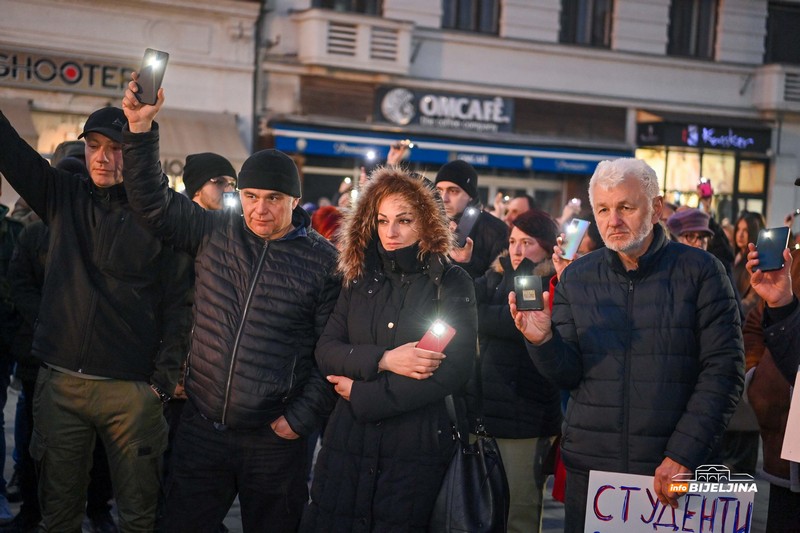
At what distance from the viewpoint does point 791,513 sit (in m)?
4.60

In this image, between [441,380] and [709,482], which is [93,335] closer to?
[441,380]

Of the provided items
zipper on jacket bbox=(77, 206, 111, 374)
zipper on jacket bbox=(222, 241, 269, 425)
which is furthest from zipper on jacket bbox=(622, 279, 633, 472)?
zipper on jacket bbox=(77, 206, 111, 374)

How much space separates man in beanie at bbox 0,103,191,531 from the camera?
15.5ft

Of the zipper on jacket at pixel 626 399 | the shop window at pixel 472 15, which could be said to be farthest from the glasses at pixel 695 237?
the shop window at pixel 472 15

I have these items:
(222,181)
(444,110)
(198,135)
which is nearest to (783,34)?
(444,110)

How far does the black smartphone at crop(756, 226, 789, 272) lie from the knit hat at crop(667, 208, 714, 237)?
3.89 metres

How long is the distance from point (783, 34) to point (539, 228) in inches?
799

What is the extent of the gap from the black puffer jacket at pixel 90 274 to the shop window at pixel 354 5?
15.2 m

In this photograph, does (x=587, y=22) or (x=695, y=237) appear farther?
(x=587, y=22)

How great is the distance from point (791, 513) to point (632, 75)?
18608mm

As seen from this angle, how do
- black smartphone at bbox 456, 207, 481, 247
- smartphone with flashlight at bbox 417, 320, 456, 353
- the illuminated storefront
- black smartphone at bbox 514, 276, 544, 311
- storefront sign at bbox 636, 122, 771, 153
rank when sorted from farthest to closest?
the illuminated storefront
storefront sign at bbox 636, 122, 771, 153
black smartphone at bbox 456, 207, 481, 247
smartphone with flashlight at bbox 417, 320, 456, 353
black smartphone at bbox 514, 276, 544, 311

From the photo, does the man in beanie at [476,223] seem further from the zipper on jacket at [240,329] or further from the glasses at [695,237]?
the glasses at [695,237]

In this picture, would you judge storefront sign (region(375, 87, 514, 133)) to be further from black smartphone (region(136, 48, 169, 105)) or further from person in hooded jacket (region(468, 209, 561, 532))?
black smartphone (region(136, 48, 169, 105))

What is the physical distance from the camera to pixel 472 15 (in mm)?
20859
